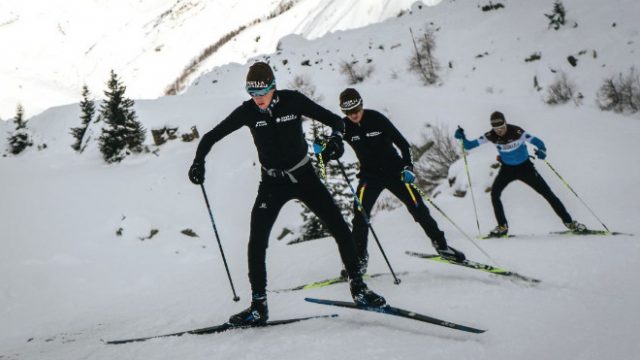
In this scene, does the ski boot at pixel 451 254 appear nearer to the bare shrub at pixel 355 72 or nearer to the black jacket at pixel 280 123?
the black jacket at pixel 280 123

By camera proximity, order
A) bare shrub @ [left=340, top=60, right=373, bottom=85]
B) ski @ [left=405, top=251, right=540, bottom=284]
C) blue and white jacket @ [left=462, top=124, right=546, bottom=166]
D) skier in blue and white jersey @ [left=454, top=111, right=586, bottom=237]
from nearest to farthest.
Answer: ski @ [left=405, top=251, right=540, bottom=284] < skier in blue and white jersey @ [left=454, top=111, right=586, bottom=237] < blue and white jacket @ [left=462, top=124, right=546, bottom=166] < bare shrub @ [left=340, top=60, right=373, bottom=85]

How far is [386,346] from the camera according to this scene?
9.87 ft

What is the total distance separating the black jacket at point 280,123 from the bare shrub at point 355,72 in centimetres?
2435

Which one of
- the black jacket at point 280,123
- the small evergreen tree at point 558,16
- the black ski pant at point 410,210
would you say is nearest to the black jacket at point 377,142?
the black ski pant at point 410,210

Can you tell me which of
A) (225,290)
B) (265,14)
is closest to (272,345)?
(225,290)

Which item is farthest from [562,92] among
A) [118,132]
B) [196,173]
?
[118,132]

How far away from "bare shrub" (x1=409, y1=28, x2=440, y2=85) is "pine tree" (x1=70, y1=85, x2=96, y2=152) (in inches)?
909

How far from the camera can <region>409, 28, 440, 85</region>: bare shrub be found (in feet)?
78.7

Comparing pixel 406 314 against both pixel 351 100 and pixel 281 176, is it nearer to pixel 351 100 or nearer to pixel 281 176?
pixel 281 176

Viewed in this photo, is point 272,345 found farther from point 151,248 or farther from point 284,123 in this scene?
point 151,248

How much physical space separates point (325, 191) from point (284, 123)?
2.71 feet

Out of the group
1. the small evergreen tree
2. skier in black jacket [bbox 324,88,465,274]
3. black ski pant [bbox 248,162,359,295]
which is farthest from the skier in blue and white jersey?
the small evergreen tree

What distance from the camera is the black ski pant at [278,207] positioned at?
3.83m

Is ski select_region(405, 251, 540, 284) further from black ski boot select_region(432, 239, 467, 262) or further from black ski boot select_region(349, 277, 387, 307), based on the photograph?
black ski boot select_region(349, 277, 387, 307)
